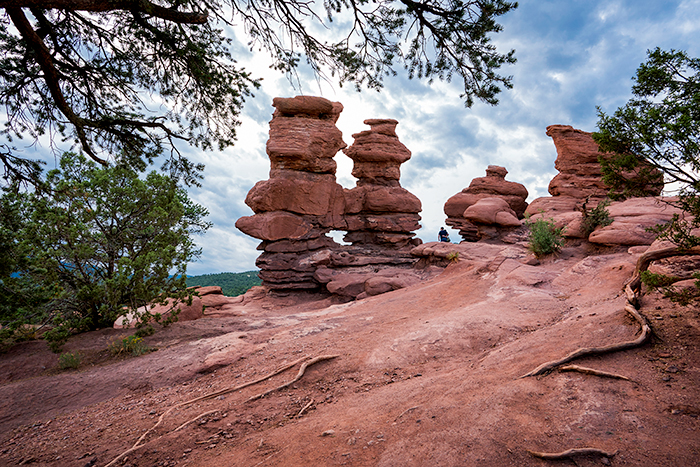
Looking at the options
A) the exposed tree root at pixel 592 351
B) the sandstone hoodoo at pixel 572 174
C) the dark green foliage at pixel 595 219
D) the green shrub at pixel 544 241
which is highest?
the sandstone hoodoo at pixel 572 174

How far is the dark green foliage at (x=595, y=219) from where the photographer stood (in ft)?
35.9

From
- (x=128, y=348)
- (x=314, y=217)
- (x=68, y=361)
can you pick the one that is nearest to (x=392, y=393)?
(x=128, y=348)

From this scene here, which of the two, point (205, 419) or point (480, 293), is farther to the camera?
point (480, 293)

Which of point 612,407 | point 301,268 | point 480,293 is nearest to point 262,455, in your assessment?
point 612,407

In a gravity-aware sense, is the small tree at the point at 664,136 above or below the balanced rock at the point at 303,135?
below

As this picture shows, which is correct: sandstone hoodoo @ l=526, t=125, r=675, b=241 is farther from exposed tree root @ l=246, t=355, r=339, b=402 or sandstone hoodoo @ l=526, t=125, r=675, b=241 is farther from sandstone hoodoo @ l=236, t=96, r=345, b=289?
exposed tree root @ l=246, t=355, r=339, b=402

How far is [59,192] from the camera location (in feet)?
23.6

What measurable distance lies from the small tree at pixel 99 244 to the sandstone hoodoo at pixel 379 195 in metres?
12.3

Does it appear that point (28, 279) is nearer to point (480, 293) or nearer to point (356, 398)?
point (356, 398)

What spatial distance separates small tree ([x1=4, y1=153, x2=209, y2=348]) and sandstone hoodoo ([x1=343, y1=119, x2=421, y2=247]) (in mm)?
12307

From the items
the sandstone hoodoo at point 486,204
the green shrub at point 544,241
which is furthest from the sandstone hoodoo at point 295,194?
the green shrub at point 544,241

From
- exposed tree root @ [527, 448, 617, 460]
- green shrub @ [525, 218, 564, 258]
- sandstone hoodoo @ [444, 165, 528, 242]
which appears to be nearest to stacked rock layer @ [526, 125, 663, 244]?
sandstone hoodoo @ [444, 165, 528, 242]

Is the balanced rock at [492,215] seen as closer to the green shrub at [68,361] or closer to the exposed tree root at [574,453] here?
the green shrub at [68,361]

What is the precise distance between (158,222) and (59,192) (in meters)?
2.00
